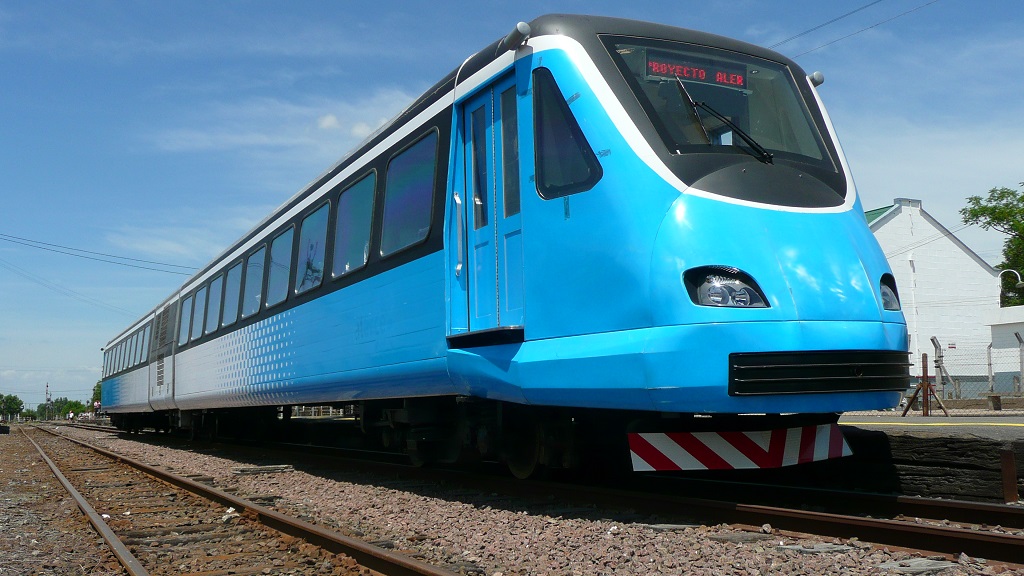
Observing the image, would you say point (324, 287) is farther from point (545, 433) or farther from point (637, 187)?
point (637, 187)

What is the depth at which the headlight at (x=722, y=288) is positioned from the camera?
16.8 feet

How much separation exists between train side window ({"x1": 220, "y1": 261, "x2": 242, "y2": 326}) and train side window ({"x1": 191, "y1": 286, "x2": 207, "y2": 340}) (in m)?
2.07

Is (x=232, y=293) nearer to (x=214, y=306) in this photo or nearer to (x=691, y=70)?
(x=214, y=306)

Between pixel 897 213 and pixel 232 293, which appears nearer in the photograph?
pixel 232 293

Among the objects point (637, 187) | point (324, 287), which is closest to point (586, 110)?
point (637, 187)

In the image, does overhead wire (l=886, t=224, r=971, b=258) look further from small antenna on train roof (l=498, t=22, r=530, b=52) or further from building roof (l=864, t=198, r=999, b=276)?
small antenna on train roof (l=498, t=22, r=530, b=52)

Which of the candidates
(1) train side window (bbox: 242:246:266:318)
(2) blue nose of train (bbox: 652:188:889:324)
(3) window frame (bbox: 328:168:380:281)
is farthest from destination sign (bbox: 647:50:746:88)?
(1) train side window (bbox: 242:246:266:318)

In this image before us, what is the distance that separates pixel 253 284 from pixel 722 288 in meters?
9.22

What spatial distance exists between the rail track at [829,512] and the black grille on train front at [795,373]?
728 mm

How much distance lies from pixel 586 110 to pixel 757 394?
2109 mm

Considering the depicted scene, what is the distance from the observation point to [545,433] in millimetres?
6801

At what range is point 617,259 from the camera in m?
5.41

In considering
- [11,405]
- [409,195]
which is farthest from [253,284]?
[11,405]

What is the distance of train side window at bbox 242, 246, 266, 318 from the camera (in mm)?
12500
